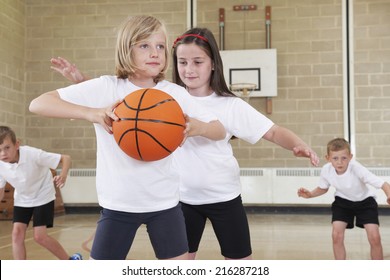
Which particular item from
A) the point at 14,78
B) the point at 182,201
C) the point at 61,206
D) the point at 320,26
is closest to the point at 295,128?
the point at 320,26

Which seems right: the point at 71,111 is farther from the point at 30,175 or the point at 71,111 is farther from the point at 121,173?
the point at 30,175

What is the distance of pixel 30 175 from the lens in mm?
4055

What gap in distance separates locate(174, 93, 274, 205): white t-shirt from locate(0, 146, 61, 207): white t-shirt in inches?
75.2

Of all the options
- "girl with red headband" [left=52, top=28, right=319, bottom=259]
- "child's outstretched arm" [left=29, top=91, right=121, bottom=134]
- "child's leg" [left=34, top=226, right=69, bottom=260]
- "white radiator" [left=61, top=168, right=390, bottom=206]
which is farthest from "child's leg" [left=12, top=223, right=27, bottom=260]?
"white radiator" [left=61, top=168, right=390, bottom=206]

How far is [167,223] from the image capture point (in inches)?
77.2

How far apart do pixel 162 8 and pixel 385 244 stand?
569 centimetres

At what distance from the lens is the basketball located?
184 cm

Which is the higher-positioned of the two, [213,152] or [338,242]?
[213,152]

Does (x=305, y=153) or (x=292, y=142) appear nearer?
(x=305, y=153)

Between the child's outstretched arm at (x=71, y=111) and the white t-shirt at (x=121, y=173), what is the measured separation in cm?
5

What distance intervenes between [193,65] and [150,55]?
558 millimetres

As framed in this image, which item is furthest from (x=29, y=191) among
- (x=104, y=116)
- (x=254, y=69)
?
(x=254, y=69)

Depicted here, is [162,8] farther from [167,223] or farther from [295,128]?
[167,223]
